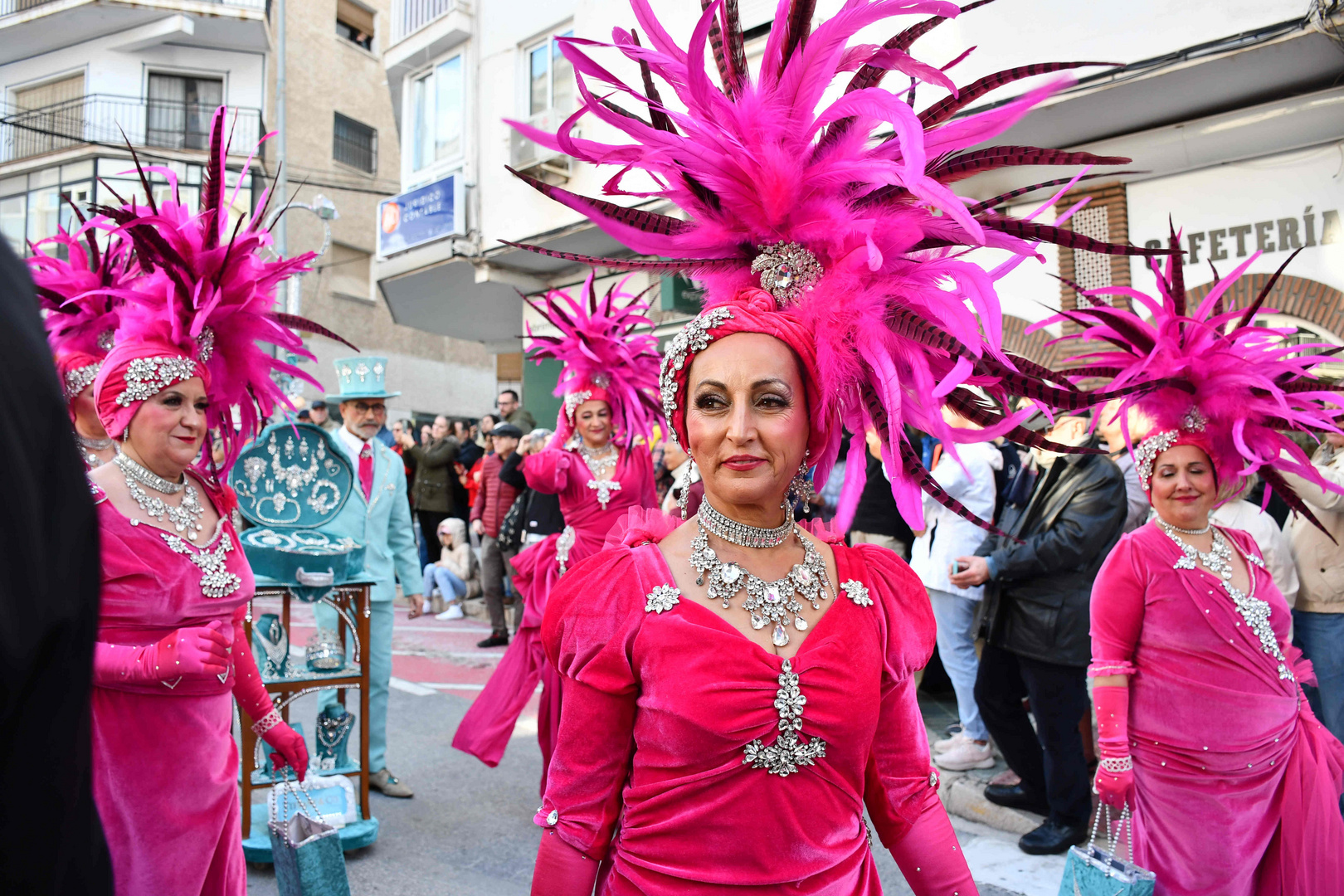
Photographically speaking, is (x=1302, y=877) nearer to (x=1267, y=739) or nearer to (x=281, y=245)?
(x=1267, y=739)

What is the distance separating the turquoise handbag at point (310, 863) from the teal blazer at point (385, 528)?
232 cm

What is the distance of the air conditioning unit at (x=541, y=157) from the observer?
42.8ft

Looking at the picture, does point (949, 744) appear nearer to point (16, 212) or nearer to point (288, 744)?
point (288, 744)

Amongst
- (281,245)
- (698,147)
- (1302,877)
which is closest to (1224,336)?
(1302,877)

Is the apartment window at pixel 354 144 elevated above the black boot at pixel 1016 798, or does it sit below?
above

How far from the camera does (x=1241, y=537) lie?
3363 mm

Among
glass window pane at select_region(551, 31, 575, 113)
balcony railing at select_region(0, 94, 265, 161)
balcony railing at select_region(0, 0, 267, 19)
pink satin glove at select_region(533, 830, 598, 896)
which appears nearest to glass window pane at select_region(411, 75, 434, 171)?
glass window pane at select_region(551, 31, 575, 113)

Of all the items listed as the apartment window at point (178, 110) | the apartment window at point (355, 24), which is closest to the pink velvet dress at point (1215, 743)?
the apartment window at point (178, 110)

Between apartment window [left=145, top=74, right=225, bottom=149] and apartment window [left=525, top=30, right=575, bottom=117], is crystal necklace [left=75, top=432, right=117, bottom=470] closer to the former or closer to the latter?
apartment window [left=525, top=30, right=575, bottom=117]

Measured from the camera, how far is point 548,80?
14328 millimetres

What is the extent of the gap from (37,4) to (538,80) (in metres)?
13.8

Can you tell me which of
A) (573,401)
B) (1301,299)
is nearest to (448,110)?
(573,401)

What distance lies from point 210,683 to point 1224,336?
11.6 feet

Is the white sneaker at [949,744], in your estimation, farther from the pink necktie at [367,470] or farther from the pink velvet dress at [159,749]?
the pink velvet dress at [159,749]
